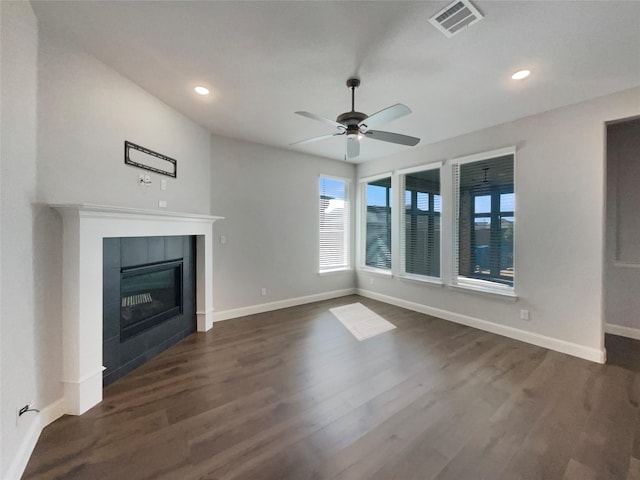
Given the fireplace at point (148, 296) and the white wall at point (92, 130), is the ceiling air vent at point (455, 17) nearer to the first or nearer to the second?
the white wall at point (92, 130)

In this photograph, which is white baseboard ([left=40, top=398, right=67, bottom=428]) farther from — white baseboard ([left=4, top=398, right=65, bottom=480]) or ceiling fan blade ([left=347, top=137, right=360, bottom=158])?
ceiling fan blade ([left=347, top=137, right=360, bottom=158])

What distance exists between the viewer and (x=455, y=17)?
1731 millimetres

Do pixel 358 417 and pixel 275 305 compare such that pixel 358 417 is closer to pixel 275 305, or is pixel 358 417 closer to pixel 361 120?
pixel 361 120

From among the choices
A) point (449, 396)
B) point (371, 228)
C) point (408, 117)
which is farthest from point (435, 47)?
point (371, 228)

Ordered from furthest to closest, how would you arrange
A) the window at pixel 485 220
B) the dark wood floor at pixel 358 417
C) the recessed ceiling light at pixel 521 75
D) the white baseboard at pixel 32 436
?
1. the window at pixel 485 220
2. the recessed ceiling light at pixel 521 75
3. the dark wood floor at pixel 358 417
4. the white baseboard at pixel 32 436

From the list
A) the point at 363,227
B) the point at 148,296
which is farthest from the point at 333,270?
the point at 148,296

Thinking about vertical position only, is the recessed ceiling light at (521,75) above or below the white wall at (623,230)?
above

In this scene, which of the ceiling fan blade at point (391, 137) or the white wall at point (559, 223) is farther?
the white wall at point (559, 223)

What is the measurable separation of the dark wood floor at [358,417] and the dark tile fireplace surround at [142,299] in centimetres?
21

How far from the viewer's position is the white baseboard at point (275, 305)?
13.4ft

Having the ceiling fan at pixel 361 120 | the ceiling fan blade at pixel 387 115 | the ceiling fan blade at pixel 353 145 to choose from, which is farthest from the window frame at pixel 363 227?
the ceiling fan blade at pixel 387 115

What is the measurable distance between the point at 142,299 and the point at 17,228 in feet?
4.84

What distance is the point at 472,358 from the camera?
2.91 meters

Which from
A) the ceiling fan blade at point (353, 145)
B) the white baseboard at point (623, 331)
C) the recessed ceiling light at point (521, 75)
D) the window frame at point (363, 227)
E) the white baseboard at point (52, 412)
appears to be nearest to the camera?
the white baseboard at point (52, 412)
